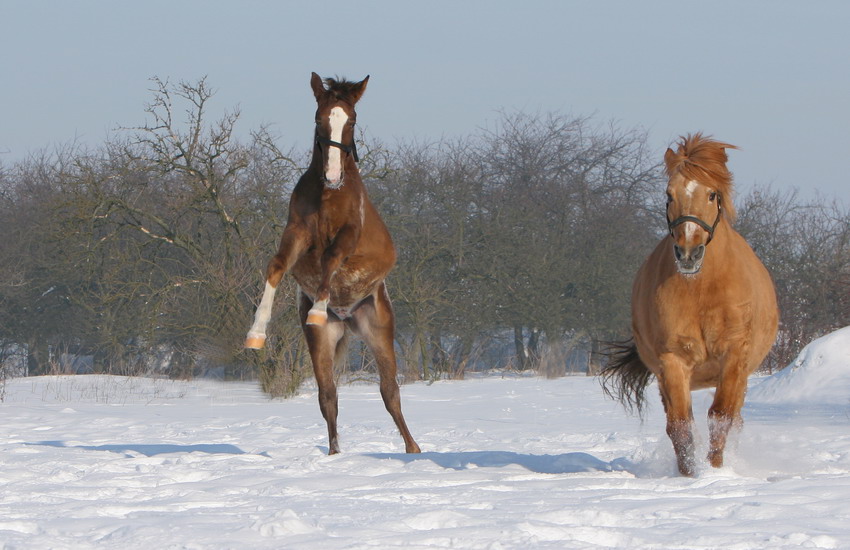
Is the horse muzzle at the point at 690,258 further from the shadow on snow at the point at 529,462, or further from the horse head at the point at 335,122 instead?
the horse head at the point at 335,122

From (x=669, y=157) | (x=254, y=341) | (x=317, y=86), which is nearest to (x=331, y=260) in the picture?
(x=254, y=341)

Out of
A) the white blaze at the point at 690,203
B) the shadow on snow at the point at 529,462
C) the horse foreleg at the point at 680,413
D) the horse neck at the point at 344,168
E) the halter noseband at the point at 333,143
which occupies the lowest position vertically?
the shadow on snow at the point at 529,462

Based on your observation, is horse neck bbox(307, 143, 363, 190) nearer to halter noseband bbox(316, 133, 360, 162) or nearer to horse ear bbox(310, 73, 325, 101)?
halter noseband bbox(316, 133, 360, 162)

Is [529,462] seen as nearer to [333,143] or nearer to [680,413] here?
[680,413]

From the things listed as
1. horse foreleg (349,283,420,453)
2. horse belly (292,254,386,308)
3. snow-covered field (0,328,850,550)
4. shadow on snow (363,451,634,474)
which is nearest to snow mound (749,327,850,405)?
snow-covered field (0,328,850,550)

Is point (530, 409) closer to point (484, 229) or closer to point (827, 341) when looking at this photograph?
point (827, 341)

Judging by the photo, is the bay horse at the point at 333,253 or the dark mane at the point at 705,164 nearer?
the dark mane at the point at 705,164

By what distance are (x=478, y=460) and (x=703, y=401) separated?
6.41 metres

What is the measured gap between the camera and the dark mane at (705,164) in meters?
5.63

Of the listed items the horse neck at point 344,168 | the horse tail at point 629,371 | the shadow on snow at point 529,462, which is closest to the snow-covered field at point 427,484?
the shadow on snow at point 529,462

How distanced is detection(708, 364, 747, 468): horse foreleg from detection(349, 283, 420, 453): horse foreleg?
2375mm

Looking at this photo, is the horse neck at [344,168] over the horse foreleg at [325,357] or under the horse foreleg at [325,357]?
over

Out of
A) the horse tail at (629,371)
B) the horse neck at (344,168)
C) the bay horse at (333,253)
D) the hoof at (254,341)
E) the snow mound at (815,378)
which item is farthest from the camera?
the snow mound at (815,378)

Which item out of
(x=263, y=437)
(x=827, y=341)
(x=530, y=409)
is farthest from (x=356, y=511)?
(x=827, y=341)
